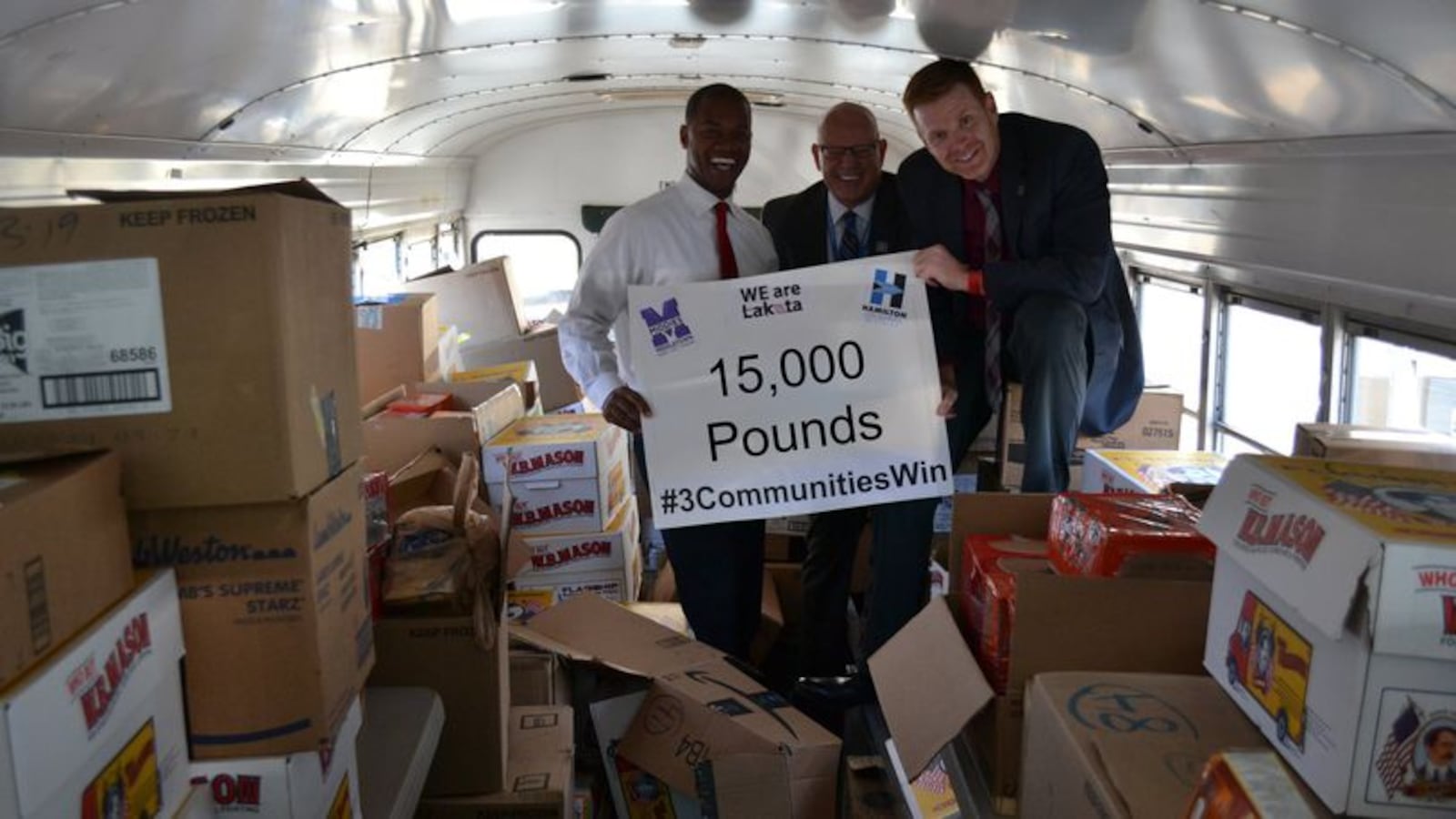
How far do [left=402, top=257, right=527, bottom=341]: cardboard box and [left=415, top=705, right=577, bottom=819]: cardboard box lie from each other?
12.5ft

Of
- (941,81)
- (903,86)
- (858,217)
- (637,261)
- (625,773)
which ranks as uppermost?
(903,86)

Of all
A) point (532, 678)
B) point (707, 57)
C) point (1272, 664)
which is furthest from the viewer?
point (707, 57)

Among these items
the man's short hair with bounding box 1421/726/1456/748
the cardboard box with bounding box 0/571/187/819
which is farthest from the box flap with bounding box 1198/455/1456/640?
the cardboard box with bounding box 0/571/187/819

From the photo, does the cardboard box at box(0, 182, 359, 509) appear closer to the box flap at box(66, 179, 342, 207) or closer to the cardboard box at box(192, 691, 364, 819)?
the box flap at box(66, 179, 342, 207)

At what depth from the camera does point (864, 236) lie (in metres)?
3.28

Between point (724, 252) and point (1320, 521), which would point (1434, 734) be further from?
point (724, 252)

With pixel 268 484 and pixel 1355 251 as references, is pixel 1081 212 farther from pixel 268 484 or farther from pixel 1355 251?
pixel 268 484

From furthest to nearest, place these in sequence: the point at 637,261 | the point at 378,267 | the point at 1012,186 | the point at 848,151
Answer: the point at 378,267 < the point at 637,261 < the point at 848,151 < the point at 1012,186

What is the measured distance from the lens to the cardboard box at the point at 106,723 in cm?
117

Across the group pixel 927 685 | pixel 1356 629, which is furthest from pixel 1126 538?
pixel 1356 629

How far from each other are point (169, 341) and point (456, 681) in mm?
1240

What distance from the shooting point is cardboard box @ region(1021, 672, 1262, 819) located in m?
1.51

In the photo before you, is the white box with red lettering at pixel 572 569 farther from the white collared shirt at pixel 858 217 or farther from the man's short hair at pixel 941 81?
the man's short hair at pixel 941 81

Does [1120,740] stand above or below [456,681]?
Answer: above
